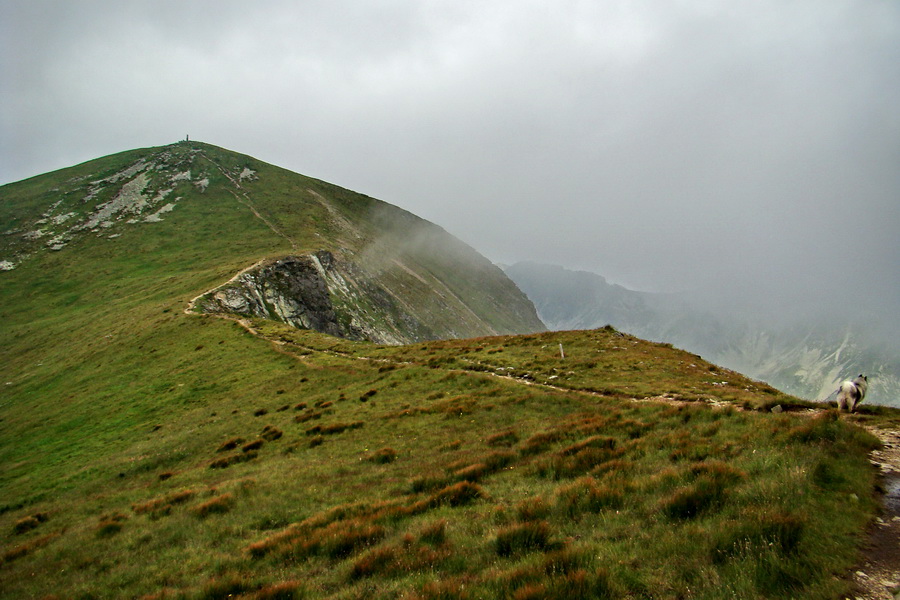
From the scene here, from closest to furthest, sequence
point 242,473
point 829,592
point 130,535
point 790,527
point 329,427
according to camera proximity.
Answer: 1. point 829,592
2. point 790,527
3. point 130,535
4. point 242,473
5. point 329,427

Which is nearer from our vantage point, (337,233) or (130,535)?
(130,535)

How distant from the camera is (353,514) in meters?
11.0

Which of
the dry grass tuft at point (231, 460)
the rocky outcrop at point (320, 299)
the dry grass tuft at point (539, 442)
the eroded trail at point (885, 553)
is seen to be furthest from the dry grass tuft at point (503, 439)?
the rocky outcrop at point (320, 299)

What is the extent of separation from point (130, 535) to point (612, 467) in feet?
50.9

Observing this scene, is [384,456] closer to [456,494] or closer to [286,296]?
[456,494]

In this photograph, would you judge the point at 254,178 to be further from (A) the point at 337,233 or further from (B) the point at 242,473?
(B) the point at 242,473

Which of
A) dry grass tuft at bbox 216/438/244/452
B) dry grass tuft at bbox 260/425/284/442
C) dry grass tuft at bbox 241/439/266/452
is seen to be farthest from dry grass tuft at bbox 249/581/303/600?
dry grass tuft at bbox 216/438/244/452

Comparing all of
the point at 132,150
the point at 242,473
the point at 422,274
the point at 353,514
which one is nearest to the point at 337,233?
the point at 422,274

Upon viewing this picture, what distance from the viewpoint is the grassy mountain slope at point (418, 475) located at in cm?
636

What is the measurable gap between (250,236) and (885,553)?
11272cm

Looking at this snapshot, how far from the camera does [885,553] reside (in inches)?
224

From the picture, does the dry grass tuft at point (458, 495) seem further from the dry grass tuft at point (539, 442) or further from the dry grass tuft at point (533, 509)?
the dry grass tuft at point (539, 442)

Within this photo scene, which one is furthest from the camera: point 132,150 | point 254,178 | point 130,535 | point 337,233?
point 132,150

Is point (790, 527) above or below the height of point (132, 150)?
below
